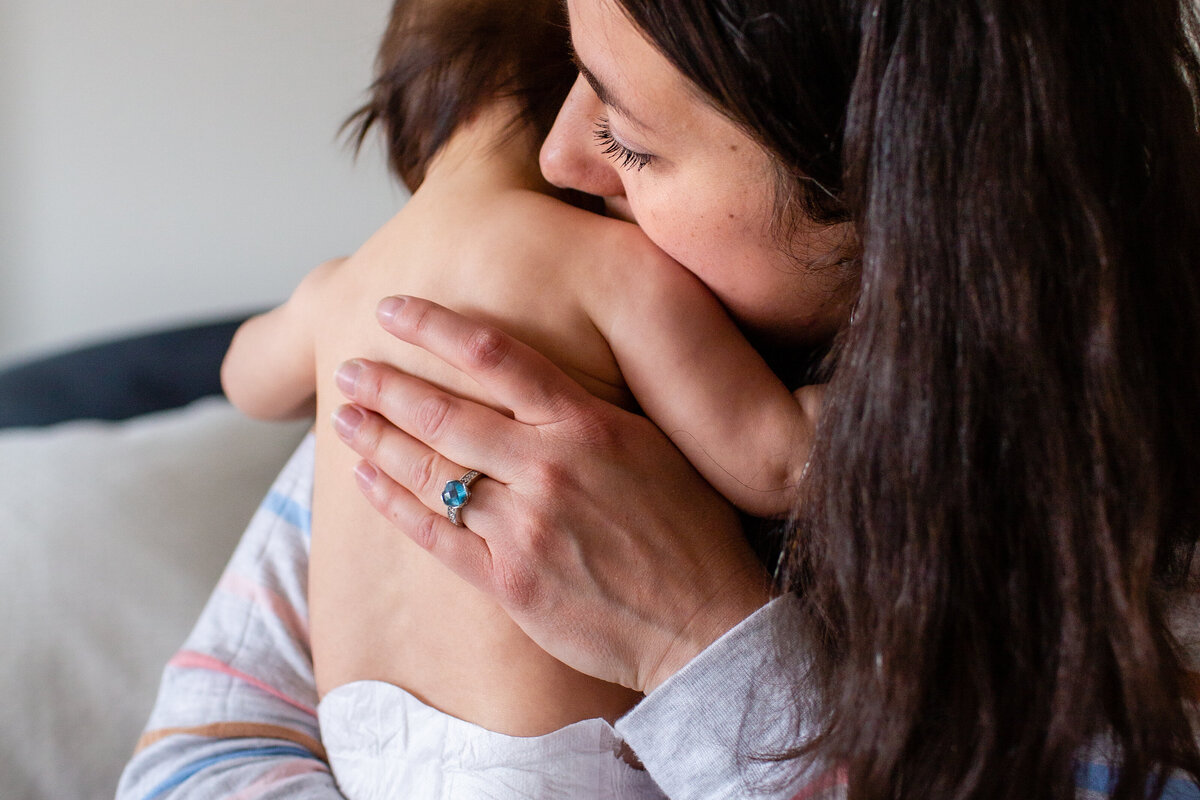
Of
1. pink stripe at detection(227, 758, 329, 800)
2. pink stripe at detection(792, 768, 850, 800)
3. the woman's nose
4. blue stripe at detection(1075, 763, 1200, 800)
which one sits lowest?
pink stripe at detection(227, 758, 329, 800)

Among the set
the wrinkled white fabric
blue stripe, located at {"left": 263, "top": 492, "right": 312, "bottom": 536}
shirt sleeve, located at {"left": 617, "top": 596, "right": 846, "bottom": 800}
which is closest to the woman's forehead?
shirt sleeve, located at {"left": 617, "top": 596, "right": 846, "bottom": 800}

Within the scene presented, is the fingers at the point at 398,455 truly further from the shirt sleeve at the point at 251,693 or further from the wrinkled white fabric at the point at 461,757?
the shirt sleeve at the point at 251,693

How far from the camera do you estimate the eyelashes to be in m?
0.63

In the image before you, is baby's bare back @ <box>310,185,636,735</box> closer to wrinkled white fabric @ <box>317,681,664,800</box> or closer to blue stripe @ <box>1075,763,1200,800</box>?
wrinkled white fabric @ <box>317,681,664,800</box>

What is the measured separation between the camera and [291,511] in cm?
98

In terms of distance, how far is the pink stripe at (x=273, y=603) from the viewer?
0.92m

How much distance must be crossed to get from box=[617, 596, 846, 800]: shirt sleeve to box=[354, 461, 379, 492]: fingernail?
261mm

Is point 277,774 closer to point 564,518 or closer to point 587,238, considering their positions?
point 564,518

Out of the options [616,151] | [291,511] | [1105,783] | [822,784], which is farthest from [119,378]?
[1105,783]

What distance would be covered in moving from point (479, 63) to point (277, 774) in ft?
2.08

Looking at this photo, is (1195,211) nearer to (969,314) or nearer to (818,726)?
(969,314)

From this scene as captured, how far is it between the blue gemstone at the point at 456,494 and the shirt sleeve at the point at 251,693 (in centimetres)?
29

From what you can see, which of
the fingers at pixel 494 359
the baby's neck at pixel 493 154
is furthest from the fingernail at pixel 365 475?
the baby's neck at pixel 493 154

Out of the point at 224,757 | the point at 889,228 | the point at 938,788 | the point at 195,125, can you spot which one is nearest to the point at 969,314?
the point at 889,228
